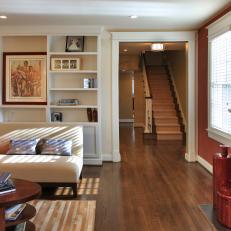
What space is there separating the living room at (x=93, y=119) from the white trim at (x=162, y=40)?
0.02 meters

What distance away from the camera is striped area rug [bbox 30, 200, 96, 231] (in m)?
3.15

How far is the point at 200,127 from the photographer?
582 centimetres

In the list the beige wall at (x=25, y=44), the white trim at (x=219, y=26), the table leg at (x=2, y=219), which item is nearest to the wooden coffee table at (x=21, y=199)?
the table leg at (x=2, y=219)

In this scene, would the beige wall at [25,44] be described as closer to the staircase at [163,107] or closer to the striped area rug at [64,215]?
the striped area rug at [64,215]

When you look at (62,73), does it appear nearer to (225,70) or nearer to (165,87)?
(225,70)

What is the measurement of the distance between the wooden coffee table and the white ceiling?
2.34 m

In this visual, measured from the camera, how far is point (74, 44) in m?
5.90

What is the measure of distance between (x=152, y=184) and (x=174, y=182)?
343 millimetres

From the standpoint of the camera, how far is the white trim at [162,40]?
231 inches

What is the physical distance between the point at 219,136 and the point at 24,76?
3610 mm

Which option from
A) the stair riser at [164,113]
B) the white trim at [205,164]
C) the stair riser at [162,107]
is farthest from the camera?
the stair riser at [162,107]

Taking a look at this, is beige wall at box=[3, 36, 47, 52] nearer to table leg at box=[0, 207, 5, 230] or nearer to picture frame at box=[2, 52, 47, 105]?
picture frame at box=[2, 52, 47, 105]

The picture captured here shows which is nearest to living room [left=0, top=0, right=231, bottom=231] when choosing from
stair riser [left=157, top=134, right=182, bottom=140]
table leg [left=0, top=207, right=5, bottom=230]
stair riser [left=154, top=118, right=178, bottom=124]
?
table leg [left=0, top=207, right=5, bottom=230]

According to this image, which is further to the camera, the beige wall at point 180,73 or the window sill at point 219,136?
the beige wall at point 180,73
